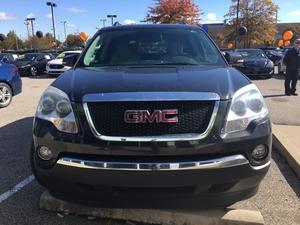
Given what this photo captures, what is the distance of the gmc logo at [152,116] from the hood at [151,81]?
21 cm

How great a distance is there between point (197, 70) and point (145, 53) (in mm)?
952

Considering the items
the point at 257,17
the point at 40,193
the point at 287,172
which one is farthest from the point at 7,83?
the point at 257,17

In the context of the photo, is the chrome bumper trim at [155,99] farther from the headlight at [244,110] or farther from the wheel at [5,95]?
the wheel at [5,95]

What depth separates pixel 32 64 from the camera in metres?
23.6

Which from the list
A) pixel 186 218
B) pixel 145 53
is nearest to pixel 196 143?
pixel 186 218

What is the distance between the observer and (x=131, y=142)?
10.1 ft

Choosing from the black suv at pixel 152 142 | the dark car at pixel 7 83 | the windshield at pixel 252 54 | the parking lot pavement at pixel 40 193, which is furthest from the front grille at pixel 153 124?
the windshield at pixel 252 54

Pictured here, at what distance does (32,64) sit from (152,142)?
71.3 ft

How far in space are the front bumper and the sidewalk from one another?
1.92 m

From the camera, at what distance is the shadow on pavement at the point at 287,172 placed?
4555 mm

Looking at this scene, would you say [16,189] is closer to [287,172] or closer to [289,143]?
[287,172]

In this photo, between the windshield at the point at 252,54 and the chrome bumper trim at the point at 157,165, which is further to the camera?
the windshield at the point at 252,54

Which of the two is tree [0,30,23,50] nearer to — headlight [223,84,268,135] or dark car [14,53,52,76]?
dark car [14,53,52,76]

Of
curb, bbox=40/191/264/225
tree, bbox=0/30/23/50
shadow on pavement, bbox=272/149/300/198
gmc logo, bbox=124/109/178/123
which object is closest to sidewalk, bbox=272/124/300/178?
shadow on pavement, bbox=272/149/300/198
